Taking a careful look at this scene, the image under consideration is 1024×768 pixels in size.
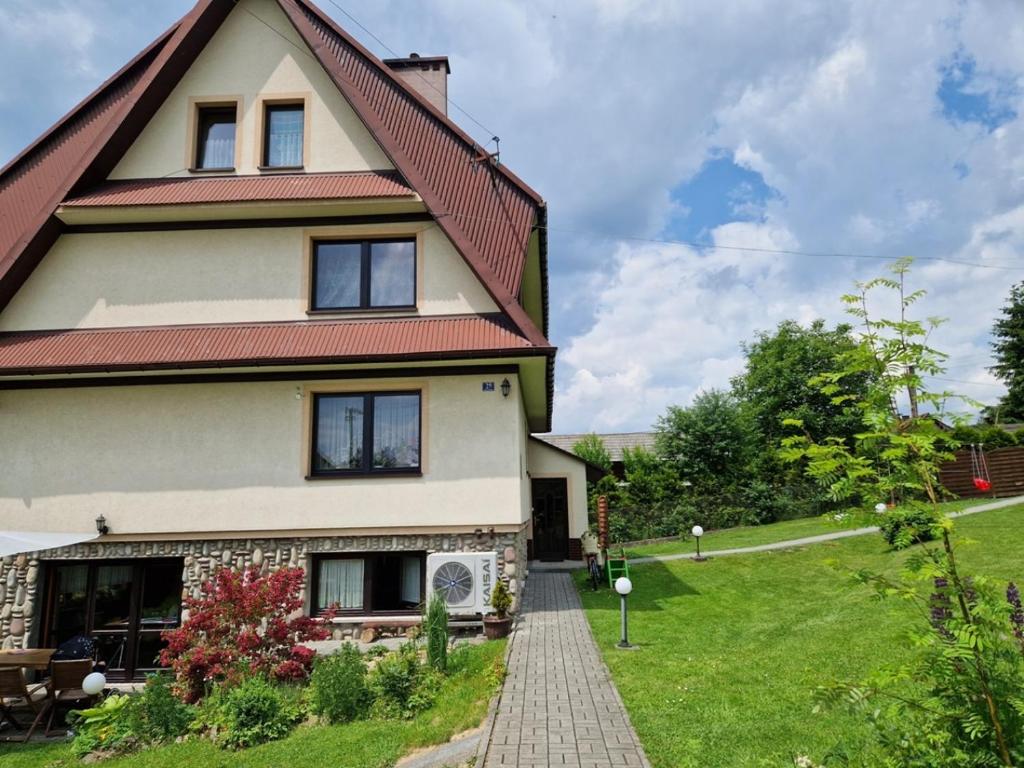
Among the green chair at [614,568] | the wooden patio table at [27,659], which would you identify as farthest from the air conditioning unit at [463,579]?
the wooden patio table at [27,659]

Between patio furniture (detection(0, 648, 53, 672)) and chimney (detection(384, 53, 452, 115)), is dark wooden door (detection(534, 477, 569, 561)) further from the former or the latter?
patio furniture (detection(0, 648, 53, 672))

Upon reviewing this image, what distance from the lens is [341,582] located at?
35.6ft

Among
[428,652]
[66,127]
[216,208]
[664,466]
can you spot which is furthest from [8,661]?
[664,466]

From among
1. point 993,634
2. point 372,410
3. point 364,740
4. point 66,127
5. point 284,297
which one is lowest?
point 364,740

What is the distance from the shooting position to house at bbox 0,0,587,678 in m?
10.7

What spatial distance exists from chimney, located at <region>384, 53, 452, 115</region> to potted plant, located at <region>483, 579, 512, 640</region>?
12.1 m

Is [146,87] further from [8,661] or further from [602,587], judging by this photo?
[602,587]

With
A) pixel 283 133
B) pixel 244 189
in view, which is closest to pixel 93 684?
pixel 244 189

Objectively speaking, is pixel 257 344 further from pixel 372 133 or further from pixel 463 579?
pixel 463 579

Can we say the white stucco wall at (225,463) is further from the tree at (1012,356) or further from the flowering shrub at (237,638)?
the tree at (1012,356)

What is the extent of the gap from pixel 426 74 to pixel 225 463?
11228mm

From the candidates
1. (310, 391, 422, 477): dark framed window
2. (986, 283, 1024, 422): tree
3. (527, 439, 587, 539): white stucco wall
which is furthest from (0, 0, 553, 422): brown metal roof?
(986, 283, 1024, 422): tree

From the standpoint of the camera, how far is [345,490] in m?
10.8

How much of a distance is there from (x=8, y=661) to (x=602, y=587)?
10809 millimetres
